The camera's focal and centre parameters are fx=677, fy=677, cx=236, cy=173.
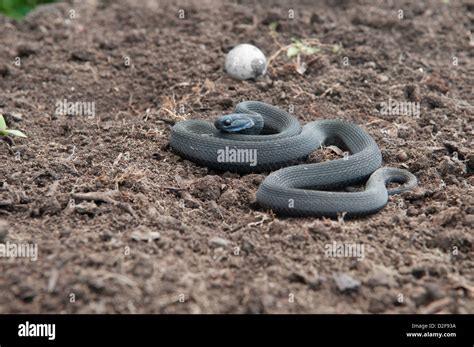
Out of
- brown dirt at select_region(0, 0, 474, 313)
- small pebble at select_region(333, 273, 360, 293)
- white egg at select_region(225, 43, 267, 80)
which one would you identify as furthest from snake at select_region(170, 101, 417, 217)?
small pebble at select_region(333, 273, 360, 293)

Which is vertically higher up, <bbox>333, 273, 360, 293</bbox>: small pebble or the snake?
the snake

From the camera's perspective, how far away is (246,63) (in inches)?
396

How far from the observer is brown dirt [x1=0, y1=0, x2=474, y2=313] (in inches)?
224

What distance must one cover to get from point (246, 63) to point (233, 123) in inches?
72.5

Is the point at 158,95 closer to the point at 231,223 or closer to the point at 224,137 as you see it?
the point at 224,137

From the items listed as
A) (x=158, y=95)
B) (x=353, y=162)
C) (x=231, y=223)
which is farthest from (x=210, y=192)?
(x=158, y=95)

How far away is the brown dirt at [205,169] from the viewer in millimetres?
5691

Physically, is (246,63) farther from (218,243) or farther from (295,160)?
(218,243)

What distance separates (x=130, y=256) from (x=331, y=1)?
8.89 meters

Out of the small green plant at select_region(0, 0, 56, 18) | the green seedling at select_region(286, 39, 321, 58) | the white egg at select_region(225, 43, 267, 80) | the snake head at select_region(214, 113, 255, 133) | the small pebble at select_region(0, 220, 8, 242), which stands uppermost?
the small green plant at select_region(0, 0, 56, 18)

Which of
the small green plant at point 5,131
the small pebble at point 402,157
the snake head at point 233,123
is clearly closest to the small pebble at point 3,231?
the small green plant at point 5,131

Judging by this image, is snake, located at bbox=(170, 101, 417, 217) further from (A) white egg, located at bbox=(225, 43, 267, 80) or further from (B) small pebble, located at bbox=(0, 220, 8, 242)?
(B) small pebble, located at bbox=(0, 220, 8, 242)

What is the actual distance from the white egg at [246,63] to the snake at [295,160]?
1148 millimetres

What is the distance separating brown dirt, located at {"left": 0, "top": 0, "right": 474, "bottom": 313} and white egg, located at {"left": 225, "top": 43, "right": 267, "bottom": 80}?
193 millimetres
